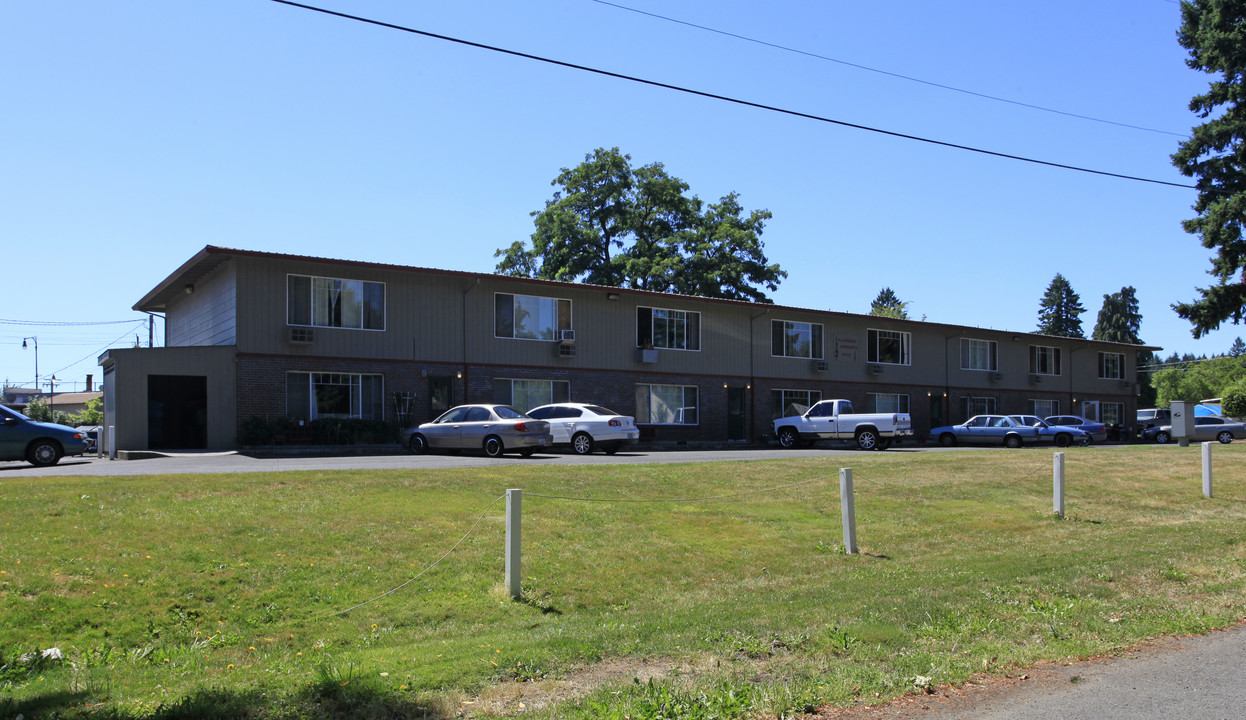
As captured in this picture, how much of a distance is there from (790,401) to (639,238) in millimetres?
21427

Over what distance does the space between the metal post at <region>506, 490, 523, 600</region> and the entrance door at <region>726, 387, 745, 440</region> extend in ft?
92.2

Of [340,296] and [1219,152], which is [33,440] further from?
[1219,152]

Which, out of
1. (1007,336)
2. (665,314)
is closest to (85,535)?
(665,314)

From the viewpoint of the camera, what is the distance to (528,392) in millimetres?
32156

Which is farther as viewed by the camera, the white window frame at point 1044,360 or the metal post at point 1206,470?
the white window frame at point 1044,360

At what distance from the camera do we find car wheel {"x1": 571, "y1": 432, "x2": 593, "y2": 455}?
26.1 meters

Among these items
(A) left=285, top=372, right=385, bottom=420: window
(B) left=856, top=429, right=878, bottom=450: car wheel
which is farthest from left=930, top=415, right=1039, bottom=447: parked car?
(A) left=285, top=372, right=385, bottom=420: window

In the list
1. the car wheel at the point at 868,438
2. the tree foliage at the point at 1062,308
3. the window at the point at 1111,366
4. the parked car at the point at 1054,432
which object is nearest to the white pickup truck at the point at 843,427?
the car wheel at the point at 868,438

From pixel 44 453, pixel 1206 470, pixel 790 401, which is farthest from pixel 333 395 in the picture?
pixel 1206 470

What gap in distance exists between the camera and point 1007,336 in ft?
157

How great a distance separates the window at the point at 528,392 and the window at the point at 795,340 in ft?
33.4

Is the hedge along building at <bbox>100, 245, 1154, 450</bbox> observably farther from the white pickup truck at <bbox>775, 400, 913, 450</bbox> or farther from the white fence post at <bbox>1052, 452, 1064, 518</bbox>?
the white fence post at <bbox>1052, 452, 1064, 518</bbox>

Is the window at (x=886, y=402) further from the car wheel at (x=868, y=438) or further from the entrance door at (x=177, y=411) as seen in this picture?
the entrance door at (x=177, y=411)

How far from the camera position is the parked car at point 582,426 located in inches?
1025
